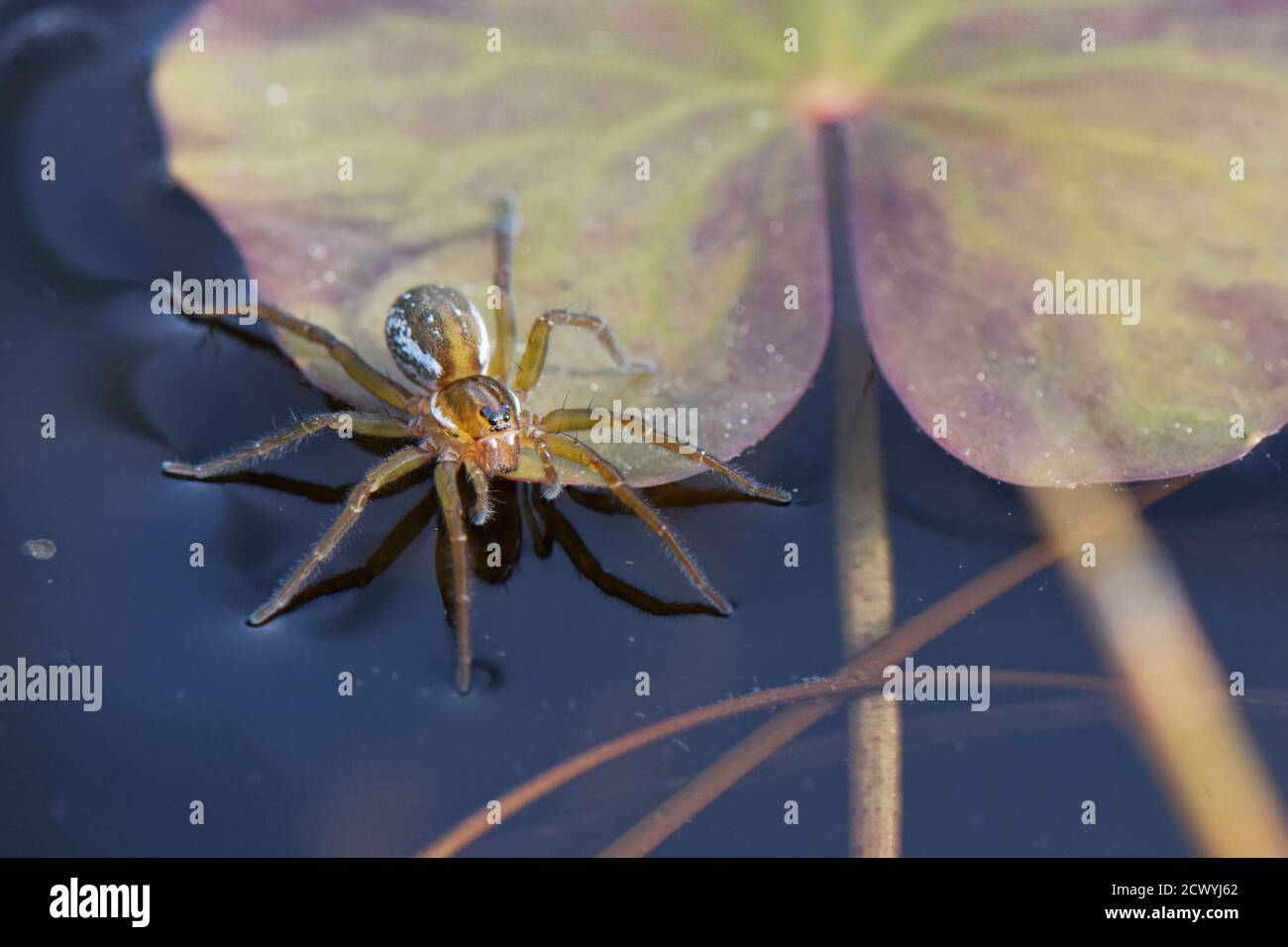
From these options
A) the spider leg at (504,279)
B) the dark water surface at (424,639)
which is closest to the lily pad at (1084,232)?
the dark water surface at (424,639)

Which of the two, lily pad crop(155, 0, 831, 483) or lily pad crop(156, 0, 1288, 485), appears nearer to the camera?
lily pad crop(156, 0, 1288, 485)

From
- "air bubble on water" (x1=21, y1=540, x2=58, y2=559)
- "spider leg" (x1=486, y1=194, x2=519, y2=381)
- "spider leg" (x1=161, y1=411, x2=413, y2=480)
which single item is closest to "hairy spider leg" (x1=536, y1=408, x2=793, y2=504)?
"spider leg" (x1=486, y1=194, x2=519, y2=381)

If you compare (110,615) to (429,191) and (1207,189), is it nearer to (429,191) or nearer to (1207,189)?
(429,191)

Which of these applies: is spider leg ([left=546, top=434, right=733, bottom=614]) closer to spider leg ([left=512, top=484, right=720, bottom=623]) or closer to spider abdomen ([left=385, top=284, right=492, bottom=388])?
spider leg ([left=512, top=484, right=720, bottom=623])

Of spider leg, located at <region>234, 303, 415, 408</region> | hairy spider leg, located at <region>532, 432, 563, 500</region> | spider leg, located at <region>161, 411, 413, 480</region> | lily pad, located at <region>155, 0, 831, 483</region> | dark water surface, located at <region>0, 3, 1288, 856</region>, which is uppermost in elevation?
lily pad, located at <region>155, 0, 831, 483</region>

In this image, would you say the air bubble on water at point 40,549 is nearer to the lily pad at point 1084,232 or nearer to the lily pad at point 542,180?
the lily pad at point 542,180

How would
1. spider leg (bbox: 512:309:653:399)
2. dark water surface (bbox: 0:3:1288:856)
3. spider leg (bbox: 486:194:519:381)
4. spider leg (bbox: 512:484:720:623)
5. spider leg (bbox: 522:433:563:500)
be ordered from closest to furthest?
dark water surface (bbox: 0:3:1288:856) → spider leg (bbox: 512:484:720:623) → spider leg (bbox: 522:433:563:500) → spider leg (bbox: 512:309:653:399) → spider leg (bbox: 486:194:519:381)
